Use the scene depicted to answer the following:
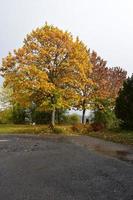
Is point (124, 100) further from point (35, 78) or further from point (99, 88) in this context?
point (99, 88)

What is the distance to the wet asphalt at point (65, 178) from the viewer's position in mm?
10539

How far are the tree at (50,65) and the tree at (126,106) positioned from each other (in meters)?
11.1

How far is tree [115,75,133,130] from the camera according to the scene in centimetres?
3894

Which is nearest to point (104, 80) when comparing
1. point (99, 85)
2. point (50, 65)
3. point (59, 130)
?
point (99, 85)

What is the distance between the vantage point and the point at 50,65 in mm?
51750

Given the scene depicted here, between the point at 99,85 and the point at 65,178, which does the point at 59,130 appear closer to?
the point at 99,85

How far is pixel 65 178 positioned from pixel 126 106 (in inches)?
1061

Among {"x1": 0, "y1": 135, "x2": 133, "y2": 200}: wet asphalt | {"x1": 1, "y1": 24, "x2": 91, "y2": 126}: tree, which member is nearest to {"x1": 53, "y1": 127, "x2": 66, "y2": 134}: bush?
{"x1": 1, "y1": 24, "x2": 91, "y2": 126}: tree

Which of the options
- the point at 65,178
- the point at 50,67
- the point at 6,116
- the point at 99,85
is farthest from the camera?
the point at 6,116

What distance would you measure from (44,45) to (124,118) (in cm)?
1664

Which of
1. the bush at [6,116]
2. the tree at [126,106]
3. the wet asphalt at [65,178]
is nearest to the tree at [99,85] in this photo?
the bush at [6,116]

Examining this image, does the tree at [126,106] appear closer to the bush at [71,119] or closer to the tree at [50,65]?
the tree at [50,65]

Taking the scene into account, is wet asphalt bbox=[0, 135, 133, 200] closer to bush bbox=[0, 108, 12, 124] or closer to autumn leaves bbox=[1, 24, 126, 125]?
autumn leaves bbox=[1, 24, 126, 125]

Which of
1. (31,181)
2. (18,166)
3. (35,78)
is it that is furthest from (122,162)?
(35,78)
